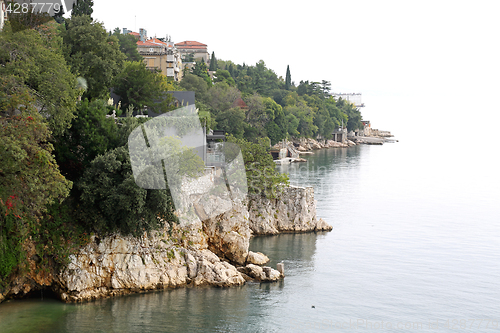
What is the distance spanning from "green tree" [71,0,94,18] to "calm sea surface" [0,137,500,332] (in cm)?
3207

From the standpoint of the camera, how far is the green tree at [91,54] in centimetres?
3612

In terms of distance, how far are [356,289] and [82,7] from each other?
41.6 metres

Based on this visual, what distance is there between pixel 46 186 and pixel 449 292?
992 inches

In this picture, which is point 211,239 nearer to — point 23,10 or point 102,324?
point 102,324

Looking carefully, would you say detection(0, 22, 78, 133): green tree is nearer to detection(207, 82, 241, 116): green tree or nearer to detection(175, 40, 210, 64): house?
detection(207, 82, 241, 116): green tree

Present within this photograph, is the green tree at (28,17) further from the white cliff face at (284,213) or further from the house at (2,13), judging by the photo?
the white cliff face at (284,213)

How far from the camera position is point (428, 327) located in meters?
27.4

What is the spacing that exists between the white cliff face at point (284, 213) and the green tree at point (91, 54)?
15.6 metres

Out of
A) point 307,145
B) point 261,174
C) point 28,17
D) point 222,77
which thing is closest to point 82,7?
point 28,17

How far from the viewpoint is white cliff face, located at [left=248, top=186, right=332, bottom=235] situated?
43.6m

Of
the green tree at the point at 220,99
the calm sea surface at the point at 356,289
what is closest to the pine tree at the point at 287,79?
the green tree at the point at 220,99

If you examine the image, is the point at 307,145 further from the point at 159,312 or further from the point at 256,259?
the point at 159,312

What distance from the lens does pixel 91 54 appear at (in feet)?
120

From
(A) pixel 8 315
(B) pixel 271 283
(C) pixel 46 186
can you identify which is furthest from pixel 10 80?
(B) pixel 271 283
